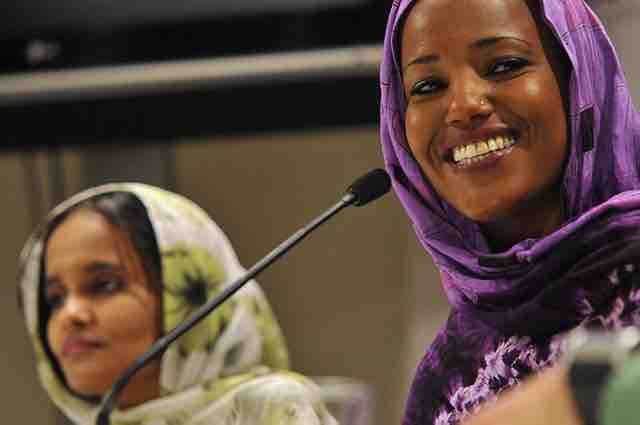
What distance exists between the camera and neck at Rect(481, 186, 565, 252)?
0.95 m

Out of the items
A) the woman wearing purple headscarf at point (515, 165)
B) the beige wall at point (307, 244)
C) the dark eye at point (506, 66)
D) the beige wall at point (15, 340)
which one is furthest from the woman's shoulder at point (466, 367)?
the beige wall at point (15, 340)

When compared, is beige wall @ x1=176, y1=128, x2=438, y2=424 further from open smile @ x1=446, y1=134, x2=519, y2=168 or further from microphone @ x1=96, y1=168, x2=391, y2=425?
open smile @ x1=446, y1=134, x2=519, y2=168

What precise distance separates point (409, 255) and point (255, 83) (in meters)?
0.80

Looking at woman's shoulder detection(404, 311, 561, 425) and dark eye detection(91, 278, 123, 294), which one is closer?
woman's shoulder detection(404, 311, 561, 425)

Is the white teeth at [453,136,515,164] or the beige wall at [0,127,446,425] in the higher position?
the white teeth at [453,136,515,164]

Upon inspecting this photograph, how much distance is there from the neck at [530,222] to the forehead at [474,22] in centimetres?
13

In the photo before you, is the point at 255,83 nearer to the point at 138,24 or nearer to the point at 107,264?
the point at 138,24

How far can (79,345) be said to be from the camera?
4.40 ft

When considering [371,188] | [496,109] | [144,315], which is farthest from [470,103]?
[144,315]

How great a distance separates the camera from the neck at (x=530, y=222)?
0.95m

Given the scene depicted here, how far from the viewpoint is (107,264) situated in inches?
53.1

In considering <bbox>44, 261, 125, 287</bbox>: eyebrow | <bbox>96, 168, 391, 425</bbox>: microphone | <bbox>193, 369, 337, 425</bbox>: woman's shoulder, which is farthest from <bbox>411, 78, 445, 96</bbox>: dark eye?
<bbox>44, 261, 125, 287</bbox>: eyebrow

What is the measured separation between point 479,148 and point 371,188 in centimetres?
16

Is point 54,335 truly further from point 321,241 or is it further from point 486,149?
point 486,149
